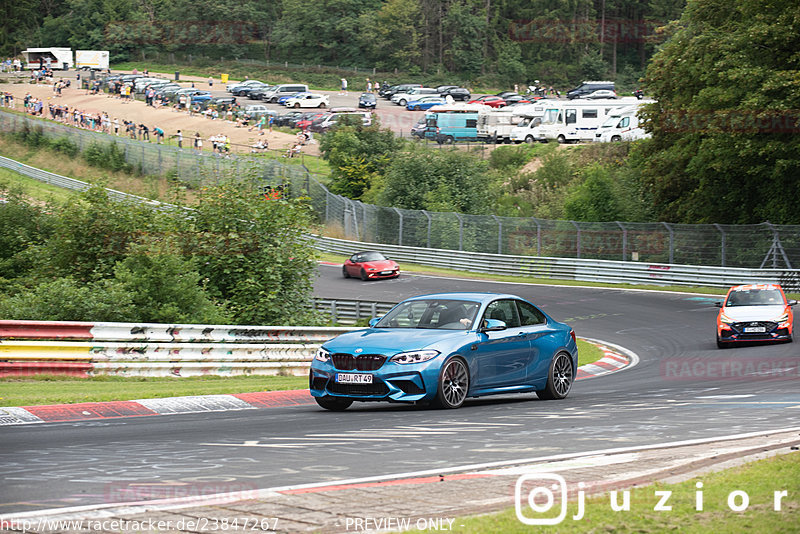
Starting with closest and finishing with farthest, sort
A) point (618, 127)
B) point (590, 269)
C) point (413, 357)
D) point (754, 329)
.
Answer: point (413, 357) → point (754, 329) → point (590, 269) → point (618, 127)

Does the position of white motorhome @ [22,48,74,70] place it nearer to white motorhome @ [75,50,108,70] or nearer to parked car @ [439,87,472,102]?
white motorhome @ [75,50,108,70]

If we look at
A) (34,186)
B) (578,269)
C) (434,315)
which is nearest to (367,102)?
(34,186)

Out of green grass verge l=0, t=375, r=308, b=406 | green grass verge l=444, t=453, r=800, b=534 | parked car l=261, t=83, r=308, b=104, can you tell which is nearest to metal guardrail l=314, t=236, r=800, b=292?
green grass verge l=0, t=375, r=308, b=406

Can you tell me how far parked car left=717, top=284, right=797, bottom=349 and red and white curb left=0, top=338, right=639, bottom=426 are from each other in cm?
1261

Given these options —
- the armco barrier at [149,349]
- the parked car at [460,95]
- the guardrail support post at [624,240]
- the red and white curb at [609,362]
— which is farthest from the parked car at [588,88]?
the armco barrier at [149,349]

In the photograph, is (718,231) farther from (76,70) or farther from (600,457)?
(76,70)

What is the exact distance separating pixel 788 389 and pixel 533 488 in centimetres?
933

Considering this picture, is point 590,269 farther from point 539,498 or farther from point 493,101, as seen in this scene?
point 493,101

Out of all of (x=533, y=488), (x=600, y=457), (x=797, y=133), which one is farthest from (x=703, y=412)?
(x=797, y=133)

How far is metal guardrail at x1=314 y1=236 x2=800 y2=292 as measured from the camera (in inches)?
1430

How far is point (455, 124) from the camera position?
74.6 meters

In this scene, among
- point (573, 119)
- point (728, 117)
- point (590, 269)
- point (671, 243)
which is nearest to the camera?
point (728, 117)

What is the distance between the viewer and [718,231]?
122 ft

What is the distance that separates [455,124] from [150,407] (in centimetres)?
6423
